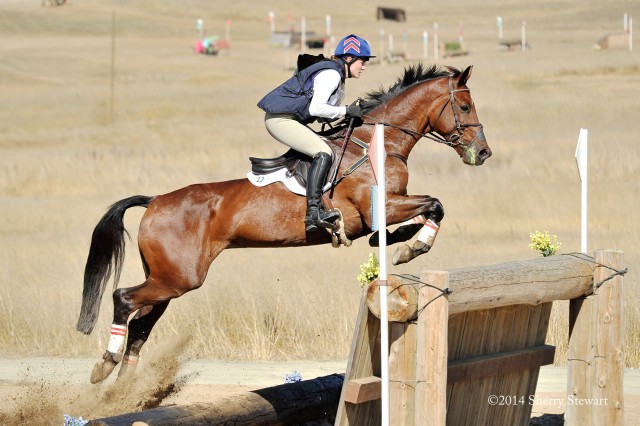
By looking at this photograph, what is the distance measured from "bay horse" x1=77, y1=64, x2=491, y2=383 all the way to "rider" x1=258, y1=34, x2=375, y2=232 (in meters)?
0.19

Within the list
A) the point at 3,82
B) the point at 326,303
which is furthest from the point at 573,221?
the point at 3,82

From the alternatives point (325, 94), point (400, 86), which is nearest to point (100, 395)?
point (325, 94)

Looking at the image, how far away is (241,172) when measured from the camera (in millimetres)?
22281

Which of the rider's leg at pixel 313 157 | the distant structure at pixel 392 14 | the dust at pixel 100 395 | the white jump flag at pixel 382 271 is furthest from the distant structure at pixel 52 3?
the white jump flag at pixel 382 271

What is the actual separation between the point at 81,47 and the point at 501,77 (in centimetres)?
2666

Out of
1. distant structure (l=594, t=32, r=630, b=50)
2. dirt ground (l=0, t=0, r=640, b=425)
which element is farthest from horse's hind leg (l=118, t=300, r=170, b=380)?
distant structure (l=594, t=32, r=630, b=50)

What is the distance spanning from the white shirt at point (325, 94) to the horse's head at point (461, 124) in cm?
79

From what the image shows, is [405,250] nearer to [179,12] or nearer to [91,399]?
[91,399]

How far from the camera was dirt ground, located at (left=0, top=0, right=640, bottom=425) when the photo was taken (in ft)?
32.6

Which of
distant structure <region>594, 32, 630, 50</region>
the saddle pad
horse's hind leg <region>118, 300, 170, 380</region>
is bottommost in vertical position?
horse's hind leg <region>118, 300, 170, 380</region>

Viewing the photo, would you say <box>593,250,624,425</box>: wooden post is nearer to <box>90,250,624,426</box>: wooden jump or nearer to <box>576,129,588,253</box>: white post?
<box>90,250,624,426</box>: wooden jump

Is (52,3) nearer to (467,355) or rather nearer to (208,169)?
(208,169)

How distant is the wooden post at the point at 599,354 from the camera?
24.4 feet

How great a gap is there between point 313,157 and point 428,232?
0.98m
